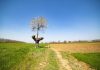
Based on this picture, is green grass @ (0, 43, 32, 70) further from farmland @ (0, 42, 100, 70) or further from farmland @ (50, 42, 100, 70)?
farmland @ (50, 42, 100, 70)

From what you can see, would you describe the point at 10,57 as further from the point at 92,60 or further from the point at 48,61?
the point at 92,60

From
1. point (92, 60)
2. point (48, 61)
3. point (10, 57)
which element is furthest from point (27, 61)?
point (92, 60)

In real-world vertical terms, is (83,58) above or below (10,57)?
below

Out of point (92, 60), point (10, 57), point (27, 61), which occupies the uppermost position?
point (10, 57)

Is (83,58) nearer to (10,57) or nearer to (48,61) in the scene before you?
(48,61)

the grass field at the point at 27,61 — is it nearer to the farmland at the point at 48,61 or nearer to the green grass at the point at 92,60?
the farmland at the point at 48,61

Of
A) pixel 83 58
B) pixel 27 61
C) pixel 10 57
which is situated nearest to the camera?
pixel 27 61

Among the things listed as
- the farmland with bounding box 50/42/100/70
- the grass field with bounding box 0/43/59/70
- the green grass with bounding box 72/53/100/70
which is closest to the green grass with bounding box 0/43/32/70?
the grass field with bounding box 0/43/59/70

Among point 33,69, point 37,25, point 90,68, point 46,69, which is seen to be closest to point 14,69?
point 33,69

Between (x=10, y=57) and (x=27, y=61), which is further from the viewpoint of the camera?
(x=10, y=57)

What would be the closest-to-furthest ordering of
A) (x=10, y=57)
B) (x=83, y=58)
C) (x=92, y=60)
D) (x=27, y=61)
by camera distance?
(x=27, y=61) < (x=92, y=60) < (x=10, y=57) < (x=83, y=58)

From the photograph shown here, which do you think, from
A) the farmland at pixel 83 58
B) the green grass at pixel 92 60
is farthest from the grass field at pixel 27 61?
the green grass at pixel 92 60

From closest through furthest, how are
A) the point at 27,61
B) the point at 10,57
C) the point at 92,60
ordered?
the point at 27,61, the point at 92,60, the point at 10,57

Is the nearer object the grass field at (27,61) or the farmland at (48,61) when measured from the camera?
the grass field at (27,61)
